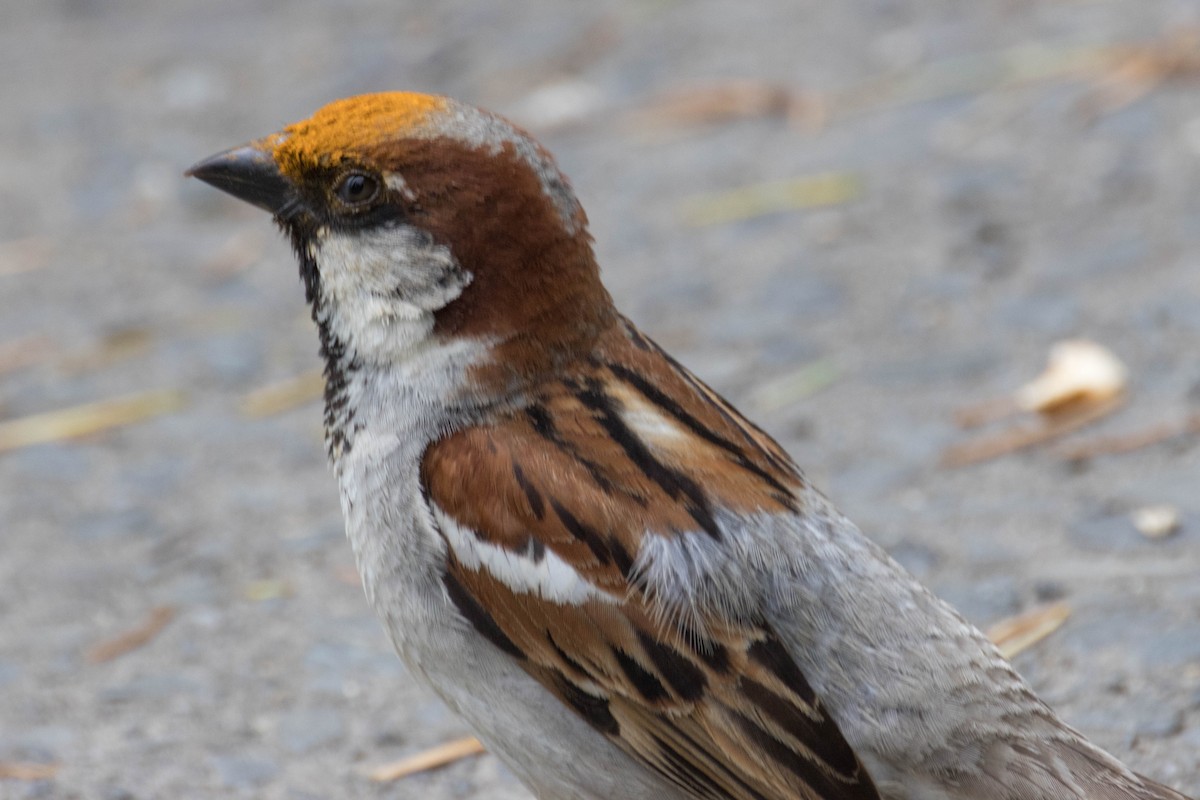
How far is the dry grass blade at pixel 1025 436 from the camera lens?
14.3 ft

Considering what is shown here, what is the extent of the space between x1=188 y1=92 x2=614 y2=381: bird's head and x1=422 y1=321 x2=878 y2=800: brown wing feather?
0.78 ft

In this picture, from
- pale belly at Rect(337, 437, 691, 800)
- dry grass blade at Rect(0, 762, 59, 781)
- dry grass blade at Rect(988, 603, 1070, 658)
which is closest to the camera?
pale belly at Rect(337, 437, 691, 800)

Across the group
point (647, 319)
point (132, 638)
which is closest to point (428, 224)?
point (132, 638)

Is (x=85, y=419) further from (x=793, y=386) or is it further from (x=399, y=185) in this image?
(x=399, y=185)

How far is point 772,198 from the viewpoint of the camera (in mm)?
5840

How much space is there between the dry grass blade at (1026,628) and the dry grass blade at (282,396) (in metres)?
2.23

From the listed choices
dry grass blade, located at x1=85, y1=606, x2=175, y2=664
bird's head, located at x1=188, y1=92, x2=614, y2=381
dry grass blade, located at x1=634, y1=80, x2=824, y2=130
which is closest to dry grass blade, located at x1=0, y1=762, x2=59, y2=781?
dry grass blade, located at x1=85, y1=606, x2=175, y2=664

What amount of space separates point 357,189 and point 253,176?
207mm

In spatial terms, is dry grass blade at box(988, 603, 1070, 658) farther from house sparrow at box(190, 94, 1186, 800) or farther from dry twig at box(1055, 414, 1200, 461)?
house sparrow at box(190, 94, 1186, 800)

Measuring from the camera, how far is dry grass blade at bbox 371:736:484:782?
3379mm

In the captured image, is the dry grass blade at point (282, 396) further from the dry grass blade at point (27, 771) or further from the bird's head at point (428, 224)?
the bird's head at point (428, 224)

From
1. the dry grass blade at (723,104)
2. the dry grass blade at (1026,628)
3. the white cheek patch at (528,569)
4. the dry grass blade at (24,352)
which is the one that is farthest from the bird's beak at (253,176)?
the dry grass blade at (723,104)

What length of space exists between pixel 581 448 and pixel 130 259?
12.0 feet

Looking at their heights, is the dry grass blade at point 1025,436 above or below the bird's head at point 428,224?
below
